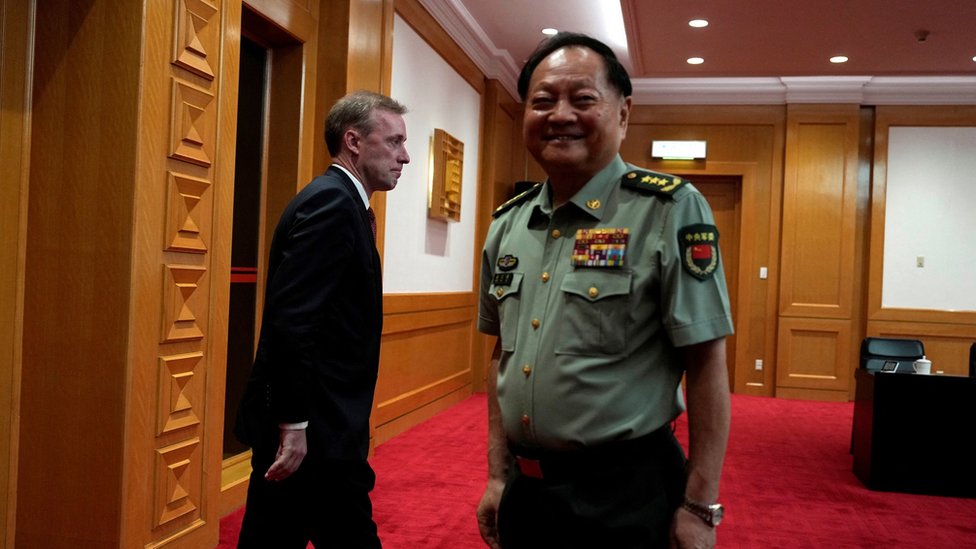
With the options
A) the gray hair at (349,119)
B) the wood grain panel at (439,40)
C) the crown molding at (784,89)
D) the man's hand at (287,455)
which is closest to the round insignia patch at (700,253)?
the man's hand at (287,455)

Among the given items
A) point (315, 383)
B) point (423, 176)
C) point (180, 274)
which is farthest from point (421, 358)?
point (315, 383)

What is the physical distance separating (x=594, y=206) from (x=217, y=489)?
2.31 meters

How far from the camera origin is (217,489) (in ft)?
10.4

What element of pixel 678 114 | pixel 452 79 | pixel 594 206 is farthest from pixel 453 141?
pixel 594 206

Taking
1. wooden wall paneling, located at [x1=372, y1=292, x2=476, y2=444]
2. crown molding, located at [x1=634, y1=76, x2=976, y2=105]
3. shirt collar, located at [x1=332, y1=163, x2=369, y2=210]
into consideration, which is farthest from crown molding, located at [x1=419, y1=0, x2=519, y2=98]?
shirt collar, located at [x1=332, y1=163, x2=369, y2=210]

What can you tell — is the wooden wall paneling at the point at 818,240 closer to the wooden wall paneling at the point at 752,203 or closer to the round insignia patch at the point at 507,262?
the wooden wall paneling at the point at 752,203

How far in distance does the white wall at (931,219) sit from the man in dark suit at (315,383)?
7.66m

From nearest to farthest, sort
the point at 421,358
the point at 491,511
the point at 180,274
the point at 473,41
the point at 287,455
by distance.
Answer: the point at 491,511 → the point at 287,455 → the point at 180,274 → the point at 421,358 → the point at 473,41

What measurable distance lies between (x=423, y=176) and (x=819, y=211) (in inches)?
179

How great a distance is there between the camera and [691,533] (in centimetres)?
133

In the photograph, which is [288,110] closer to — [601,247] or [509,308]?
[509,308]

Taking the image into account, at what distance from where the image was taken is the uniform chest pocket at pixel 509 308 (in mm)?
1521

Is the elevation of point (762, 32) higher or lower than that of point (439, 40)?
higher

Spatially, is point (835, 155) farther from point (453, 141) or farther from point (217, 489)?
point (217, 489)
